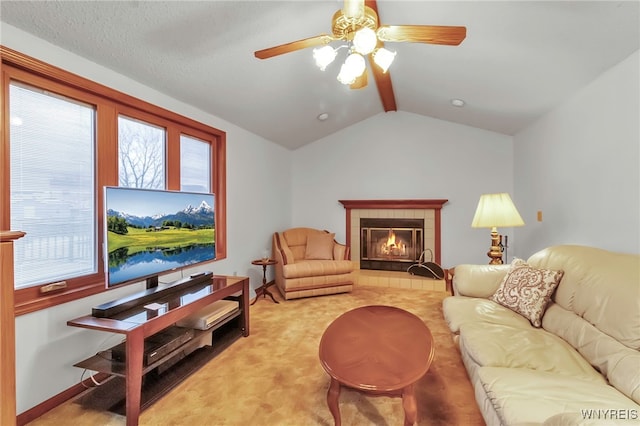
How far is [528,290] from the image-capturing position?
2.24m

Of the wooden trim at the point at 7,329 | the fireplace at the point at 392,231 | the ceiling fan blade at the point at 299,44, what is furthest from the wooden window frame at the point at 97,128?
the fireplace at the point at 392,231

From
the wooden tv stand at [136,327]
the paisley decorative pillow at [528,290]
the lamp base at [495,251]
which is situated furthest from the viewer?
the lamp base at [495,251]

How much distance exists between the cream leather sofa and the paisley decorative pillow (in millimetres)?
48

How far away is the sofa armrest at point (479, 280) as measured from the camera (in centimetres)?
270

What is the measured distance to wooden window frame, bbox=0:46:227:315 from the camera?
1.69 m

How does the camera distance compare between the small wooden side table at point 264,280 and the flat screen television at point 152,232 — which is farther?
the small wooden side table at point 264,280

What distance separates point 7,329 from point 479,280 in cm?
317

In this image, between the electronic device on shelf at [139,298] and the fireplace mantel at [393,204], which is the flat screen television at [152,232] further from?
the fireplace mantel at [393,204]

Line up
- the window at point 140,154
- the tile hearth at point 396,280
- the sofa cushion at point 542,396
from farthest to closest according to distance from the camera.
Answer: the tile hearth at point 396,280 → the window at point 140,154 → the sofa cushion at point 542,396

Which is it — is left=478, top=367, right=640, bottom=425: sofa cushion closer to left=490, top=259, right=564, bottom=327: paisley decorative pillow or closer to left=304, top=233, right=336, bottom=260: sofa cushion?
left=490, top=259, right=564, bottom=327: paisley decorative pillow

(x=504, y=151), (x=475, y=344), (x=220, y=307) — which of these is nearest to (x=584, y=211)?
(x=475, y=344)

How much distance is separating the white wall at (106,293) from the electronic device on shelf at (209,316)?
53cm

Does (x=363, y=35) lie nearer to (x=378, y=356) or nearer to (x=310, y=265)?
(x=378, y=356)

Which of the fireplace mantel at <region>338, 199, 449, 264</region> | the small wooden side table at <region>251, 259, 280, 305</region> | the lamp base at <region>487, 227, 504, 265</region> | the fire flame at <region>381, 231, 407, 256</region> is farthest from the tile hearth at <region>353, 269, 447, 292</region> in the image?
the small wooden side table at <region>251, 259, 280, 305</region>
